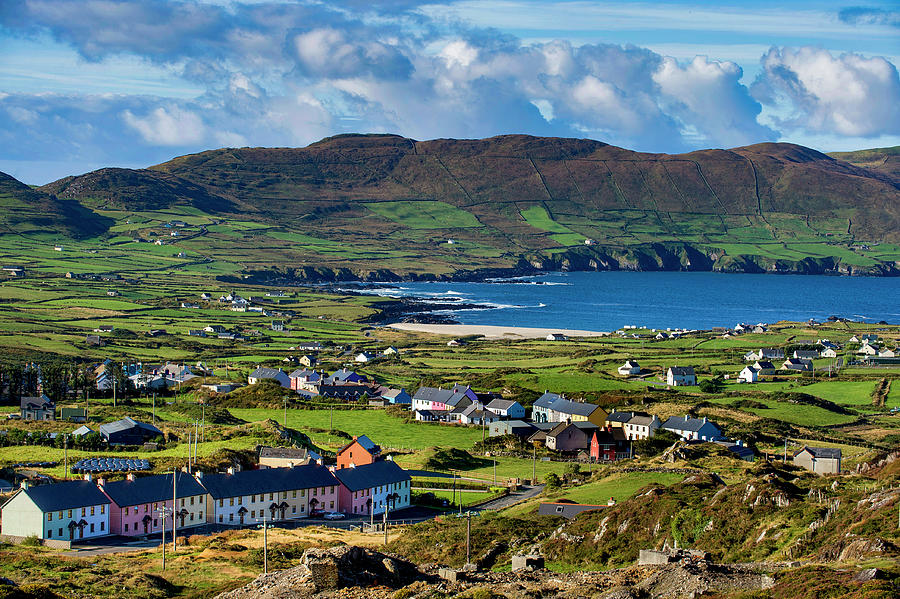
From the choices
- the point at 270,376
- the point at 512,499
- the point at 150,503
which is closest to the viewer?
the point at 150,503

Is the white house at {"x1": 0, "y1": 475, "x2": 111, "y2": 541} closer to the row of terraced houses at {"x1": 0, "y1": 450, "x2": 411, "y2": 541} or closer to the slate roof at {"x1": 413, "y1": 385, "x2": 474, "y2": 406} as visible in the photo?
the row of terraced houses at {"x1": 0, "y1": 450, "x2": 411, "y2": 541}

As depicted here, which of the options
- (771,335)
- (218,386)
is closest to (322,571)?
(218,386)

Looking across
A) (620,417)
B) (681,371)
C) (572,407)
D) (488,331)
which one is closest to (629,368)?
(681,371)

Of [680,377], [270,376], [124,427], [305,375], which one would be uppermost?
[305,375]

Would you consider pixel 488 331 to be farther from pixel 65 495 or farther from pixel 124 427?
pixel 65 495

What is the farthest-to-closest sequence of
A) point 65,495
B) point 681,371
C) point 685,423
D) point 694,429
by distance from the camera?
point 681,371 → point 685,423 → point 694,429 → point 65,495

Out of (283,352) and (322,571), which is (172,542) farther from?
(283,352)

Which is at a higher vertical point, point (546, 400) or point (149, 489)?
point (546, 400)
